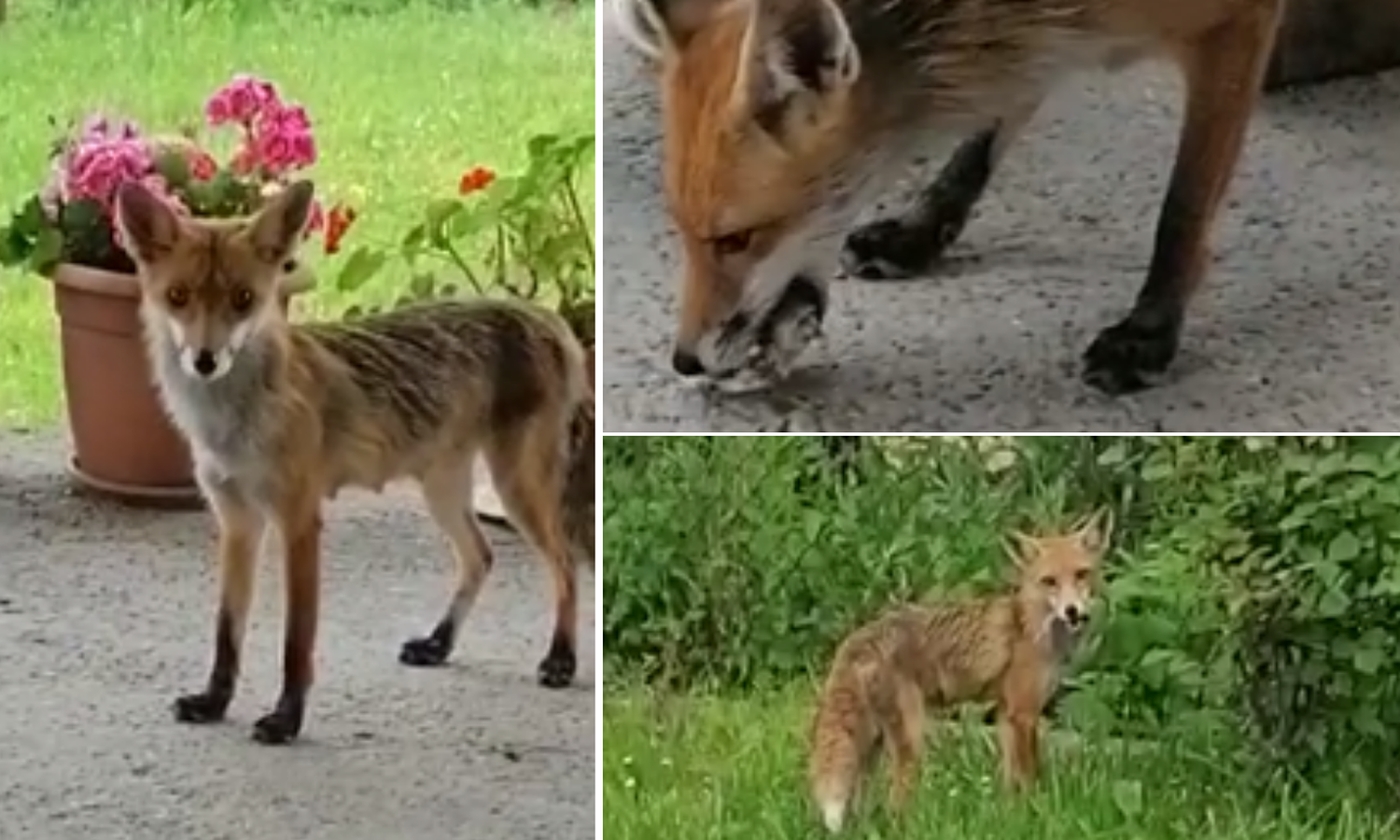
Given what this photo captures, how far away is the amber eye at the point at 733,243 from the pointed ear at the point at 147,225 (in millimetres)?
768

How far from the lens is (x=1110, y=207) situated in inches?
56.3

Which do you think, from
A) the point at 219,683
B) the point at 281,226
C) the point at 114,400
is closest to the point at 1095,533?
the point at 281,226

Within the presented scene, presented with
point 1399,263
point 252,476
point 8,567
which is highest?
point 1399,263

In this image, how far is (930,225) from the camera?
140 cm

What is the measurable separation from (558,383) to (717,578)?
656mm

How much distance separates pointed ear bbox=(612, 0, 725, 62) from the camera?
4.33 feet

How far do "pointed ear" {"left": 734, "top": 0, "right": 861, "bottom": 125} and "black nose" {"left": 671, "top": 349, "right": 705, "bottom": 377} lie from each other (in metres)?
0.12

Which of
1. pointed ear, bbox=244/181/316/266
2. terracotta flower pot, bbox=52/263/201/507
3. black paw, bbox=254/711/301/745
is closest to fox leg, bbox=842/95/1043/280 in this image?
pointed ear, bbox=244/181/316/266

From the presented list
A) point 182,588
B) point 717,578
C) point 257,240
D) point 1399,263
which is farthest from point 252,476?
point 1399,263

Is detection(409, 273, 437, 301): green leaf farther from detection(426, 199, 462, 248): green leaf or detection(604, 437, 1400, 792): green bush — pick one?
detection(604, 437, 1400, 792): green bush

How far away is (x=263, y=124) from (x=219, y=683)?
0.50 m

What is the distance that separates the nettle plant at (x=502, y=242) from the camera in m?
2.45

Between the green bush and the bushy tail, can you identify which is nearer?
Result: the green bush

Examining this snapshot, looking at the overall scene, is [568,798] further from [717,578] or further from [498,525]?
[717,578]
